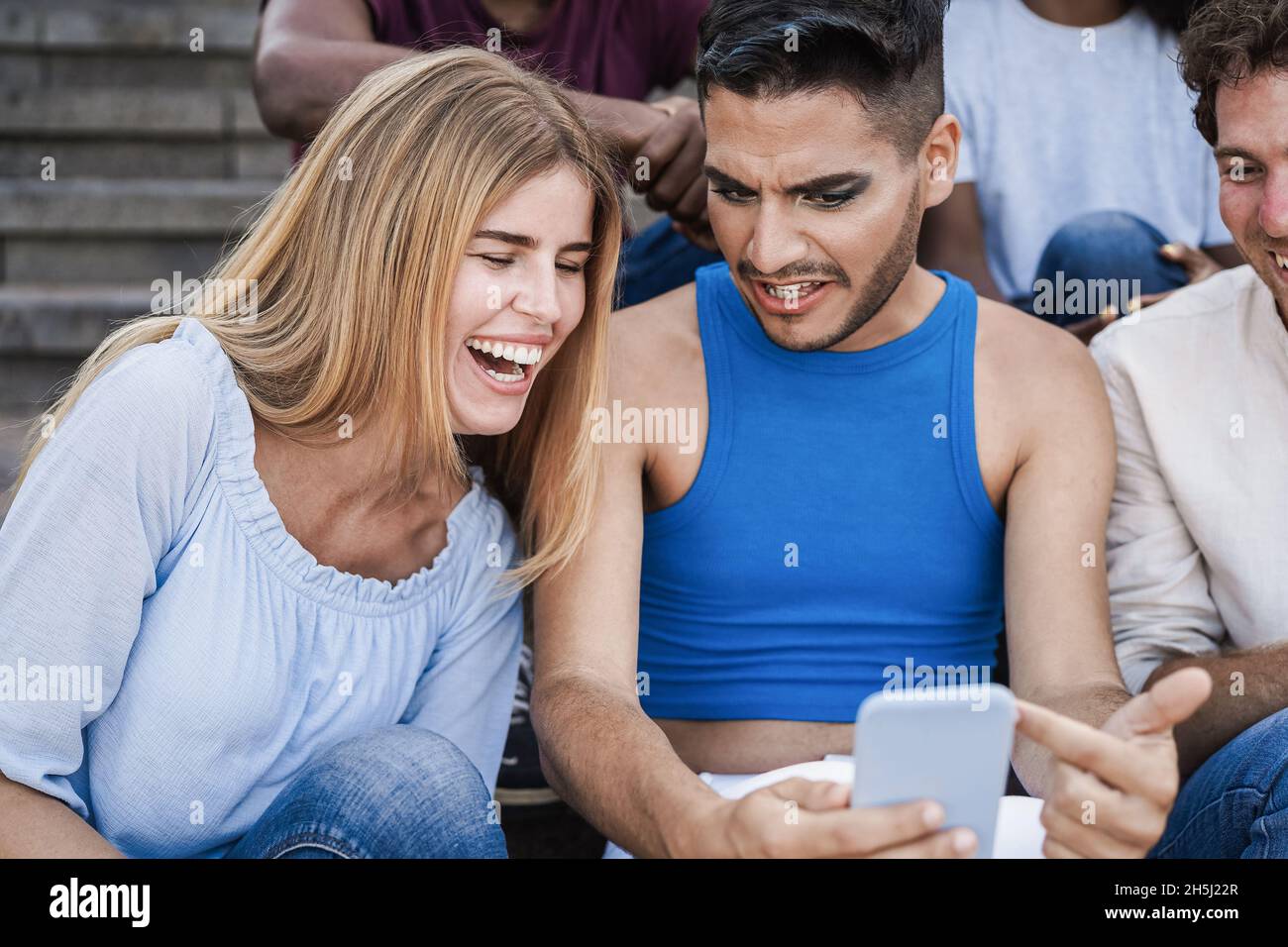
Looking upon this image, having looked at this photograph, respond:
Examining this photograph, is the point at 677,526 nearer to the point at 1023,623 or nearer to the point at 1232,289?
the point at 1023,623

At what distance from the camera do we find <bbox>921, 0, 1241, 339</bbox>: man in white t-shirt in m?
2.72

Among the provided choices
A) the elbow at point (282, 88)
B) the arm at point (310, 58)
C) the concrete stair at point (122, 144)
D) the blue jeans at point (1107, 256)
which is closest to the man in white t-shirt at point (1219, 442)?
the blue jeans at point (1107, 256)

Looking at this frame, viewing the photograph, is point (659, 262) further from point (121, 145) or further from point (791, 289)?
point (121, 145)

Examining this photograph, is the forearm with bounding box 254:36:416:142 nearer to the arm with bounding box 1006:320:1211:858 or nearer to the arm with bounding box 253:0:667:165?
the arm with bounding box 253:0:667:165

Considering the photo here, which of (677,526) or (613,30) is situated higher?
(613,30)

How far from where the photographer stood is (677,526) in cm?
203

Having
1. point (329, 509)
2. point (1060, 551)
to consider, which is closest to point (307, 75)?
point (329, 509)

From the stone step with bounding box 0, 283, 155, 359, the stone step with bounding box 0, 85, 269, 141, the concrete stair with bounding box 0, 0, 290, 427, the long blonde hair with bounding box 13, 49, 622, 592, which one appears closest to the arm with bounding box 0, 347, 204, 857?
the long blonde hair with bounding box 13, 49, 622, 592

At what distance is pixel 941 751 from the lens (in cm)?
125

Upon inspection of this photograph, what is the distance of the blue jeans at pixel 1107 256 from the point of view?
7.94ft

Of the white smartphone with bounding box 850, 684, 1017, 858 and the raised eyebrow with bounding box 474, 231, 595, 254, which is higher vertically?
the raised eyebrow with bounding box 474, 231, 595, 254

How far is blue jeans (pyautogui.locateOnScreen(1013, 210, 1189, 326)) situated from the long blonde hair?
0.95 meters
